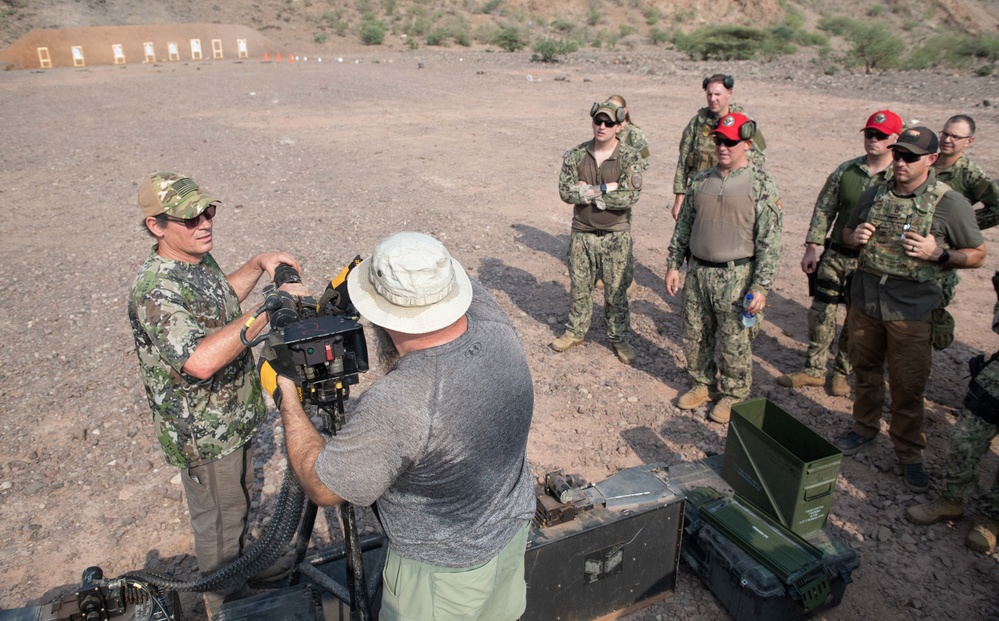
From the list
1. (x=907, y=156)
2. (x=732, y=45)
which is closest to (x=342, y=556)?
(x=907, y=156)

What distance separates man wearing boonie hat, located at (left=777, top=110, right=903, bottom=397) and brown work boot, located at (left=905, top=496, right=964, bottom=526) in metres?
1.39

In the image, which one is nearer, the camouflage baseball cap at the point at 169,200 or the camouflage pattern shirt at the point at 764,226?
the camouflage baseball cap at the point at 169,200

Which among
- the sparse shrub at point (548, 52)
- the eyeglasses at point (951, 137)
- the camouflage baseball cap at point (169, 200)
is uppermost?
the sparse shrub at point (548, 52)

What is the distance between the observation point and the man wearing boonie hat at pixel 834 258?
481 cm

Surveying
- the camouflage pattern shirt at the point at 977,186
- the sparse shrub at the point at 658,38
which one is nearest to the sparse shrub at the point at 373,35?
the sparse shrub at the point at 658,38

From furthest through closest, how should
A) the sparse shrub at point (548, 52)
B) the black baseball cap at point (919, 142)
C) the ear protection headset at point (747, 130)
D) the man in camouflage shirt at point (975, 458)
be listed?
the sparse shrub at point (548, 52) < the ear protection headset at point (747, 130) < the black baseball cap at point (919, 142) < the man in camouflage shirt at point (975, 458)

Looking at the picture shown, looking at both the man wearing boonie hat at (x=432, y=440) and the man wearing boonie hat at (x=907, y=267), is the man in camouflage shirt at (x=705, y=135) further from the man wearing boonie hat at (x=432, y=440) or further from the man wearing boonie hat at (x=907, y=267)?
the man wearing boonie hat at (x=432, y=440)

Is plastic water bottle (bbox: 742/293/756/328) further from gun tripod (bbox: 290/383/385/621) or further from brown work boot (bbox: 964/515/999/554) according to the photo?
gun tripod (bbox: 290/383/385/621)

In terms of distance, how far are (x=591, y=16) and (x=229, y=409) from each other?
41189 mm

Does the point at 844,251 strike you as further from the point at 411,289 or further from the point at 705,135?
the point at 411,289

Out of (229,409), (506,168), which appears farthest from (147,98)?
(229,409)

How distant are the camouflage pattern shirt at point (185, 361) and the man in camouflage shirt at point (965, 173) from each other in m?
4.79

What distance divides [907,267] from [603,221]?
7.44 feet

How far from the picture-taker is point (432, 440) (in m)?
1.79
